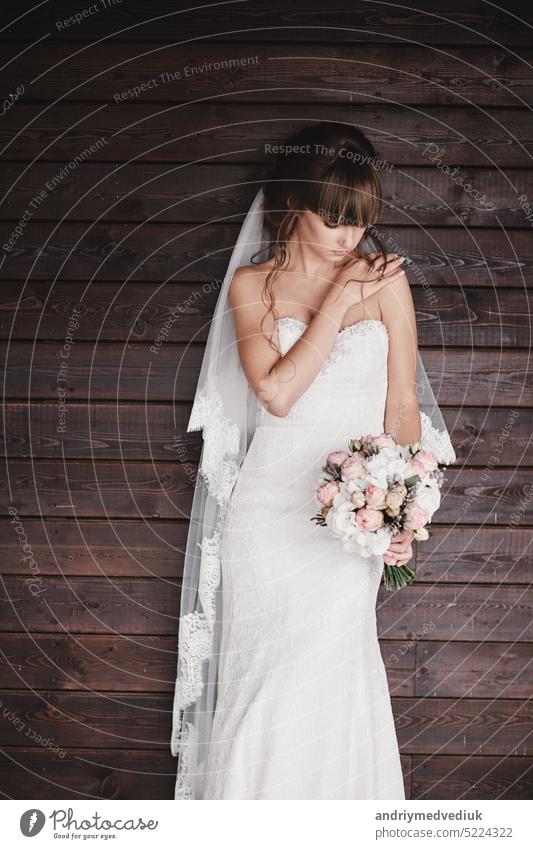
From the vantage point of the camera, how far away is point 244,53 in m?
2.47

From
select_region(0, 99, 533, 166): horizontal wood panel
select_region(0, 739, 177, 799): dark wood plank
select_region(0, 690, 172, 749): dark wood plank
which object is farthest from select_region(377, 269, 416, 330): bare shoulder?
select_region(0, 739, 177, 799): dark wood plank

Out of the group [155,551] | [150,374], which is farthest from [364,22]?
[155,551]

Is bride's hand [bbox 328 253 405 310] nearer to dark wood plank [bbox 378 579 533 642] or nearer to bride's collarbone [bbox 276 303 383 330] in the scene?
bride's collarbone [bbox 276 303 383 330]

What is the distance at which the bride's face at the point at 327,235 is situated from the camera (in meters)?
2.14

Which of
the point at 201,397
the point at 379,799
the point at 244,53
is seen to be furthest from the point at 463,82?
the point at 379,799

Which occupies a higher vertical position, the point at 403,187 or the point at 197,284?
the point at 403,187

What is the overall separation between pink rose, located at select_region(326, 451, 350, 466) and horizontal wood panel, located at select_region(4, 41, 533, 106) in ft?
3.84

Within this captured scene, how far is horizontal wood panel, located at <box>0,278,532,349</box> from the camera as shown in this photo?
2.51 metres

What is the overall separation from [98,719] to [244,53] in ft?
7.13

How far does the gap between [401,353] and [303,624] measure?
79 cm

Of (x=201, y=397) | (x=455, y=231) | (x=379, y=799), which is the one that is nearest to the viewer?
(x=379, y=799)

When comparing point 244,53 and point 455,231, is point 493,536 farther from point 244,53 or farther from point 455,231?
point 244,53

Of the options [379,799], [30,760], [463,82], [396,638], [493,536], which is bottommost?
[379,799]

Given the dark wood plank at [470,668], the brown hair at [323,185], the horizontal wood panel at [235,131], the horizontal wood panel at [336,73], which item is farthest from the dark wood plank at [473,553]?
the horizontal wood panel at [336,73]
